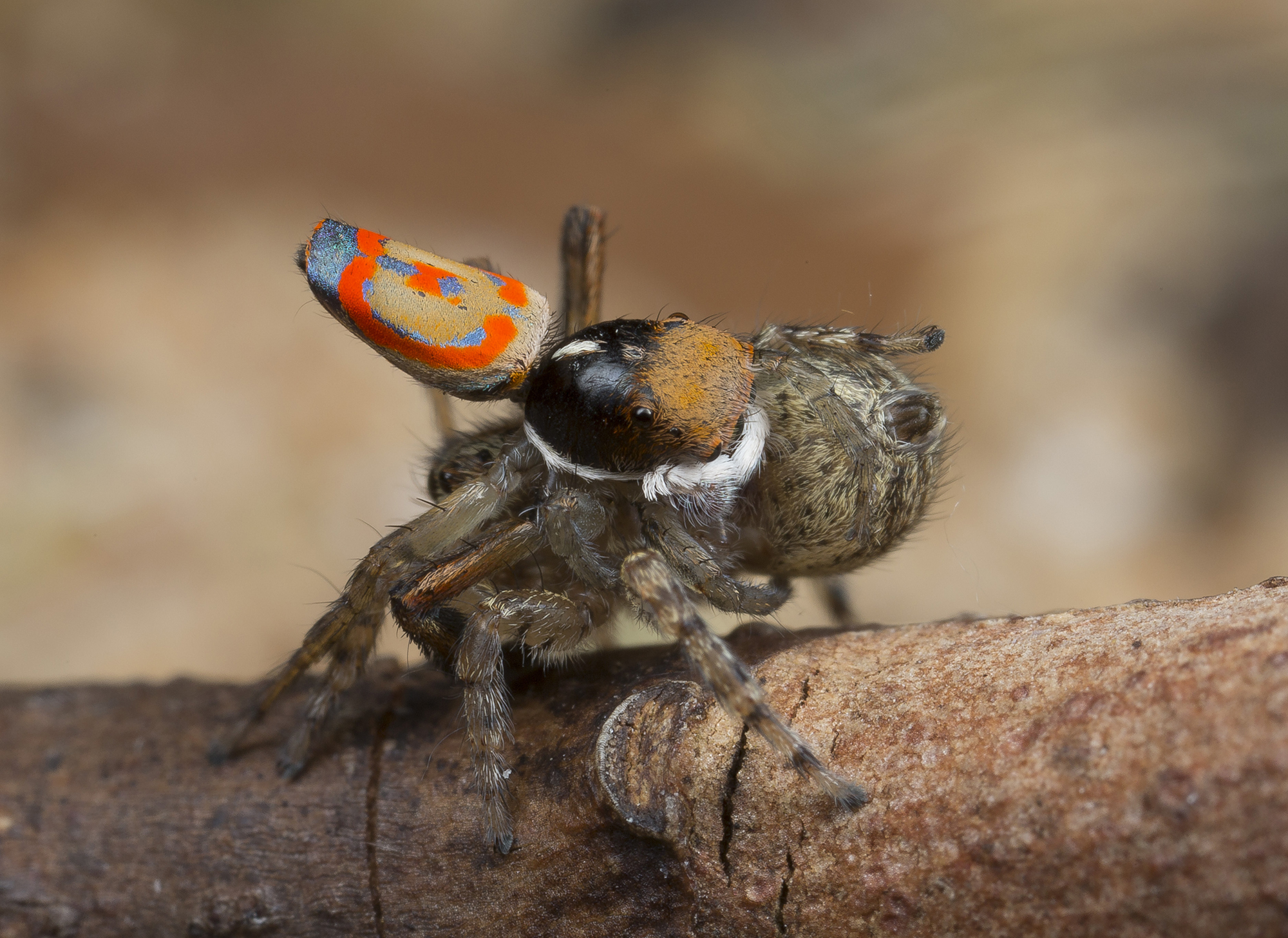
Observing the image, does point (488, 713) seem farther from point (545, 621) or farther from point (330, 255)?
point (330, 255)

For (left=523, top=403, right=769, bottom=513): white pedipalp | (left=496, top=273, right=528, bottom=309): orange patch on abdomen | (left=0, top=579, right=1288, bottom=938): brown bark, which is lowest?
(left=0, top=579, right=1288, bottom=938): brown bark

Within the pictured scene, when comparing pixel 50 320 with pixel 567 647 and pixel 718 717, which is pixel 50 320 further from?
pixel 718 717

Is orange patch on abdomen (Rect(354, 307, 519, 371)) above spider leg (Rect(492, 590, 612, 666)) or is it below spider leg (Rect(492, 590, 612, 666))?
above

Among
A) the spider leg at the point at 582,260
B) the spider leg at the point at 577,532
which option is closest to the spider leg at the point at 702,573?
the spider leg at the point at 577,532

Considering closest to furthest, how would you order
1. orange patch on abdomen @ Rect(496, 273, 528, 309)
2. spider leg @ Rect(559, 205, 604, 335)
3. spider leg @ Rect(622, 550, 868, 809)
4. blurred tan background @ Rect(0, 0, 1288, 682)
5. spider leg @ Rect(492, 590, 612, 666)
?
spider leg @ Rect(622, 550, 868, 809)
spider leg @ Rect(492, 590, 612, 666)
orange patch on abdomen @ Rect(496, 273, 528, 309)
spider leg @ Rect(559, 205, 604, 335)
blurred tan background @ Rect(0, 0, 1288, 682)

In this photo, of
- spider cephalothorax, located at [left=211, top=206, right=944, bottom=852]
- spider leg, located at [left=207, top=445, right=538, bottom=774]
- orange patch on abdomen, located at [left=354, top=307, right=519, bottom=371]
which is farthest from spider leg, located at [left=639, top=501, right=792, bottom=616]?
orange patch on abdomen, located at [left=354, top=307, right=519, bottom=371]

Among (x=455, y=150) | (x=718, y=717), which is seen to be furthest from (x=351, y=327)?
(x=455, y=150)

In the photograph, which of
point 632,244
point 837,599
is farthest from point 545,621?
point 632,244

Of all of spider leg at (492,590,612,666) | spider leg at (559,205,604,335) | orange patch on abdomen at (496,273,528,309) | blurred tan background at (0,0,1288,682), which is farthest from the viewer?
blurred tan background at (0,0,1288,682)

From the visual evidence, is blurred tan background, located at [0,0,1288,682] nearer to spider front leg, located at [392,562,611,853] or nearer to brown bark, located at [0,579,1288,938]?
brown bark, located at [0,579,1288,938]
